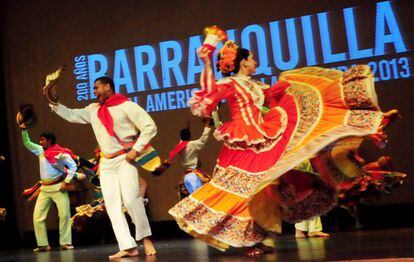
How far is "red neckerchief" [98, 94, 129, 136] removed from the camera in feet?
16.0

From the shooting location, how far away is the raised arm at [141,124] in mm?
4773

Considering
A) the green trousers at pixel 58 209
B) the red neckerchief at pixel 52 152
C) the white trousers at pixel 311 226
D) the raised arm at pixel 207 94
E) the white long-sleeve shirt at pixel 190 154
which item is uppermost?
the raised arm at pixel 207 94

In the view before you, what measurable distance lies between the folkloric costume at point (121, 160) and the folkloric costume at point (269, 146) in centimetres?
78

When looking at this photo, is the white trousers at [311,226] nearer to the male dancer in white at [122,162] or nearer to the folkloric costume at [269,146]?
the male dancer in white at [122,162]

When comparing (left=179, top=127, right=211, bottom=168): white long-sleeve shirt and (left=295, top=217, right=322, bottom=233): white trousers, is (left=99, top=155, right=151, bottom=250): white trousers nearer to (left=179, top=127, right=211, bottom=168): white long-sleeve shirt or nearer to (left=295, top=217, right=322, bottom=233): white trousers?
(left=295, top=217, right=322, bottom=233): white trousers

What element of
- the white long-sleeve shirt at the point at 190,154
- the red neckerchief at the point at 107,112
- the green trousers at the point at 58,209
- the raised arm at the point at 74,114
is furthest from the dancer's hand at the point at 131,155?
the green trousers at the point at 58,209

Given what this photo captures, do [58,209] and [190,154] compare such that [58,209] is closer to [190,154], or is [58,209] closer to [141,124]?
[190,154]

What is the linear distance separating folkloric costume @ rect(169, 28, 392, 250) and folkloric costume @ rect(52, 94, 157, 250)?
777 millimetres

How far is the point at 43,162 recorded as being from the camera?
7.70 m

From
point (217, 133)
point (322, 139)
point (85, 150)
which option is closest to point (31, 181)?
point (85, 150)

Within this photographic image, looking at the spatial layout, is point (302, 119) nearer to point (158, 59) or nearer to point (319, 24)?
point (319, 24)

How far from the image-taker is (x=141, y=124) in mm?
4863

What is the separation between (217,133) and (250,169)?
1.18 ft

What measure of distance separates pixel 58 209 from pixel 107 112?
10.4 feet
